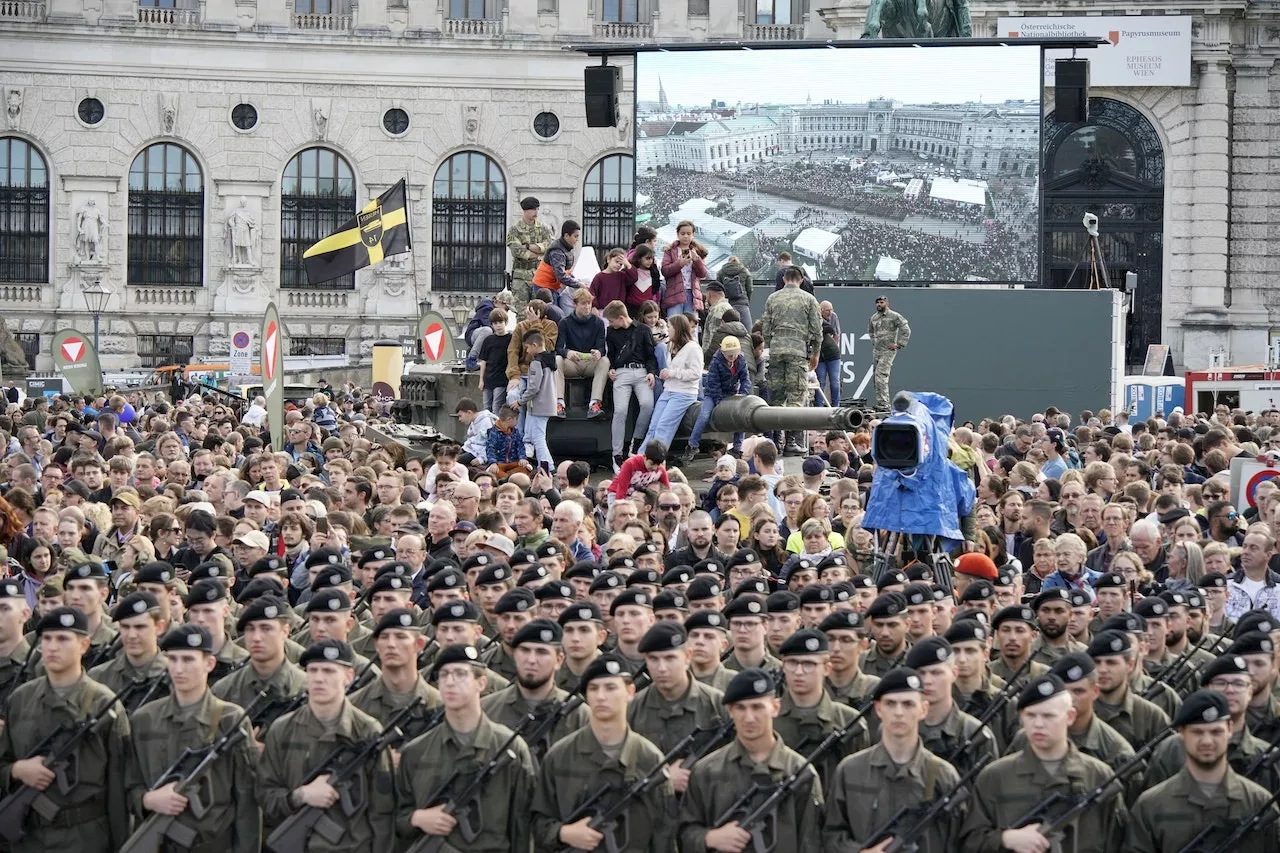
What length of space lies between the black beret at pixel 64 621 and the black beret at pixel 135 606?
0.29m

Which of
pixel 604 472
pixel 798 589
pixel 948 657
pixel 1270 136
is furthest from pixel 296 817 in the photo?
pixel 1270 136

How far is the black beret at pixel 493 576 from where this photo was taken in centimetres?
1234

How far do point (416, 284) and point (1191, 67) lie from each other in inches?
767

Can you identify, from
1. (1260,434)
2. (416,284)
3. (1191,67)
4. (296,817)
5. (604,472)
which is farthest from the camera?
(416,284)

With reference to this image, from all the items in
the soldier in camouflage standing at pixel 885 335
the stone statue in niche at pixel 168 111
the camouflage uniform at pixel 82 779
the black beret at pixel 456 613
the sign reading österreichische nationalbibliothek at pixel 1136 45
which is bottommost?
the camouflage uniform at pixel 82 779

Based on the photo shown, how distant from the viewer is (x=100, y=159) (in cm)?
5494

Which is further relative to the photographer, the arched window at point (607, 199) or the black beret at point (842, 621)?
the arched window at point (607, 199)

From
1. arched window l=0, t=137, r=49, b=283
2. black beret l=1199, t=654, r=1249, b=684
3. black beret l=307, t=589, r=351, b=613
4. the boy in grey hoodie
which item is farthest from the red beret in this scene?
arched window l=0, t=137, r=49, b=283

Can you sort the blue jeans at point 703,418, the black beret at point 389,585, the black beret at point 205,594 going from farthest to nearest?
the blue jeans at point 703,418
the black beret at point 389,585
the black beret at point 205,594

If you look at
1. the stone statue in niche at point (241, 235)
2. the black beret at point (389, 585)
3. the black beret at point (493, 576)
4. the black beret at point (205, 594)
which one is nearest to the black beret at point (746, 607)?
the black beret at point (493, 576)

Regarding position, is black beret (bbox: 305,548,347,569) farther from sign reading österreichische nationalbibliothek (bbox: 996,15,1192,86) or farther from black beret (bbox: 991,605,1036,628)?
sign reading österreichische nationalbibliothek (bbox: 996,15,1192,86)

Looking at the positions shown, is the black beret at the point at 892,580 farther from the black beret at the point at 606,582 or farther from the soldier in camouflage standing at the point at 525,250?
the soldier in camouflage standing at the point at 525,250

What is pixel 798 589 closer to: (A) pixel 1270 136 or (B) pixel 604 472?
(B) pixel 604 472

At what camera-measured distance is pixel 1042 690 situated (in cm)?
924
